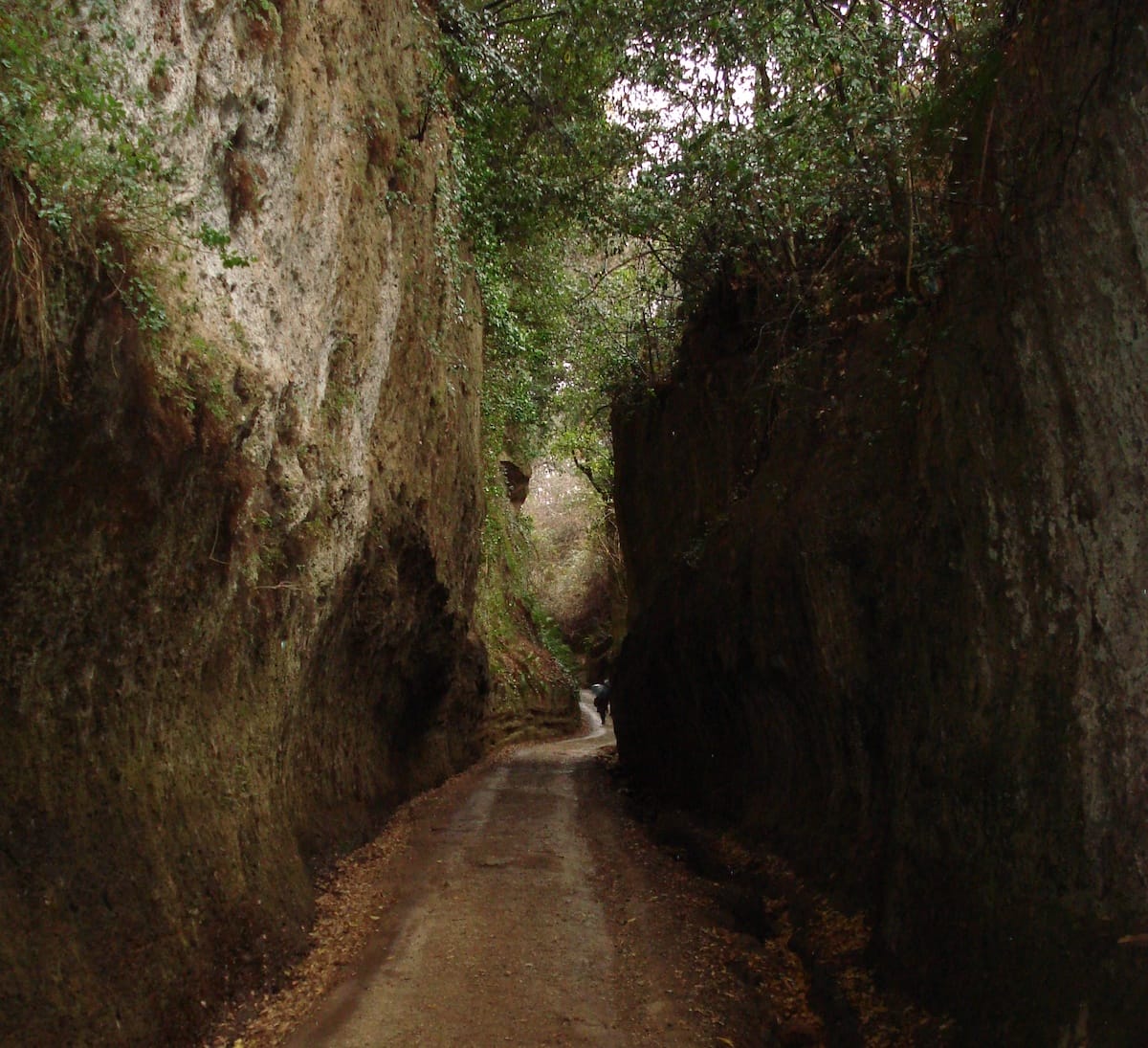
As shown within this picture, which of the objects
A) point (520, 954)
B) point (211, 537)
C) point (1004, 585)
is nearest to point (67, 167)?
point (211, 537)

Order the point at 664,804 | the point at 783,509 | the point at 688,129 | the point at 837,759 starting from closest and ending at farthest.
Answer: the point at 837,759 < the point at 783,509 < the point at 688,129 < the point at 664,804

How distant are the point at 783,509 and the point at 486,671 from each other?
11652 mm

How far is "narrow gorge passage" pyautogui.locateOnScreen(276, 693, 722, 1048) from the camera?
7000 millimetres

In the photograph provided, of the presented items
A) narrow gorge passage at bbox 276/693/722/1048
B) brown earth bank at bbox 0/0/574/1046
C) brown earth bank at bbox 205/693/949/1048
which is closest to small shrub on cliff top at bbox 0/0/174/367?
brown earth bank at bbox 0/0/574/1046

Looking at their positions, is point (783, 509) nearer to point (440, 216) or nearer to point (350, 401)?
point (350, 401)

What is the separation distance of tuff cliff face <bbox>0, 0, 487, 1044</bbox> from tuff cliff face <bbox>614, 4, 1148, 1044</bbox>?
489cm

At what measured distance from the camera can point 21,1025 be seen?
4.77m

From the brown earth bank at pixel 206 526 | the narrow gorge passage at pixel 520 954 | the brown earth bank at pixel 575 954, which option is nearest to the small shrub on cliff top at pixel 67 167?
the brown earth bank at pixel 206 526

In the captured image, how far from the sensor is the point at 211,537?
659 cm

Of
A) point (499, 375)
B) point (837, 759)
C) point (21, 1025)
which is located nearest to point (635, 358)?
point (499, 375)

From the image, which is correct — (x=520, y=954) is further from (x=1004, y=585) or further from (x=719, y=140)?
(x=719, y=140)

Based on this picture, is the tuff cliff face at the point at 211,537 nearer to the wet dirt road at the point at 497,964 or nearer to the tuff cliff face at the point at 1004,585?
the wet dirt road at the point at 497,964

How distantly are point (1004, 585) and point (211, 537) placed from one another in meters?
5.24

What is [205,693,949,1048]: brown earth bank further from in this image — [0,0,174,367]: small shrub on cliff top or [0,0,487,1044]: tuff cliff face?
[0,0,174,367]: small shrub on cliff top
